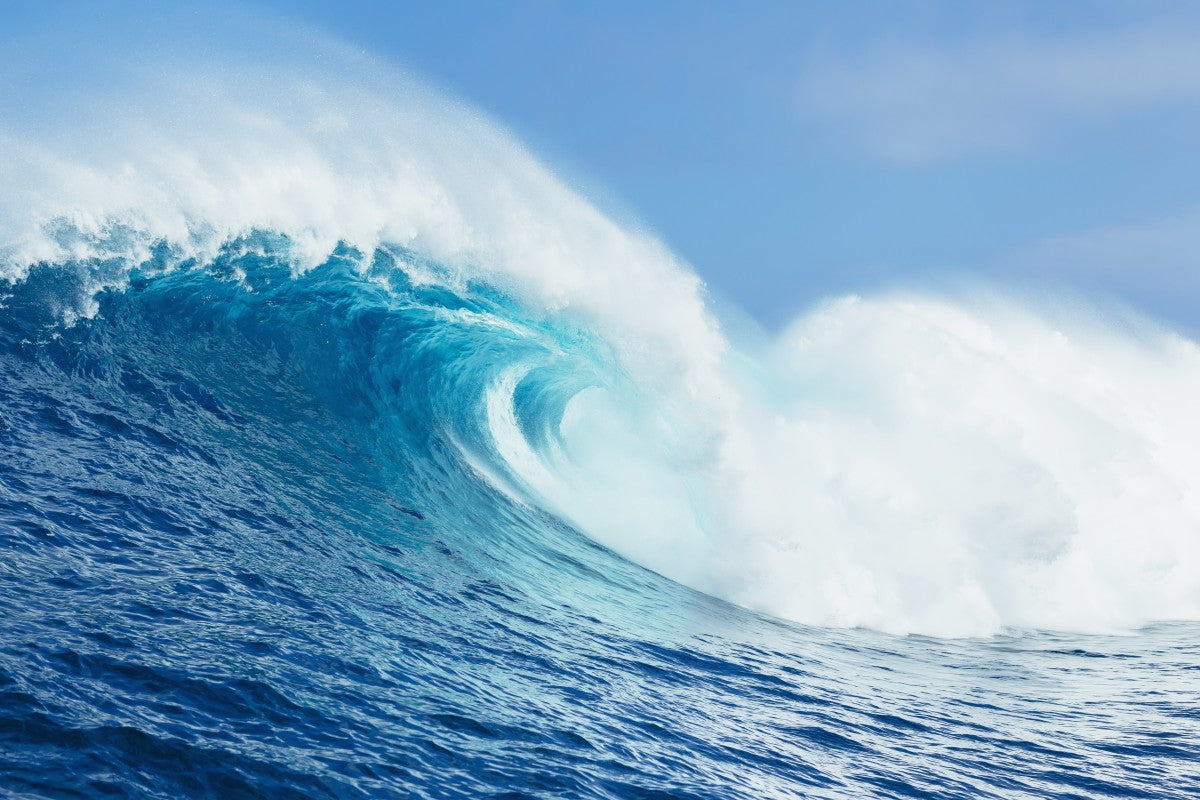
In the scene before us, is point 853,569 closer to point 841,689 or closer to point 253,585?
point 841,689

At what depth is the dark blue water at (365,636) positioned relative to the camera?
13.7 ft

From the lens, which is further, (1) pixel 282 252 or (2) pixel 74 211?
(1) pixel 282 252

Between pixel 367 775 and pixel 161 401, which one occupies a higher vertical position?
pixel 161 401

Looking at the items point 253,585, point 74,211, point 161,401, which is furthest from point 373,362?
point 253,585

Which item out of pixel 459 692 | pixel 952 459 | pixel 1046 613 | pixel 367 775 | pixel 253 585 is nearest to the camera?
pixel 367 775

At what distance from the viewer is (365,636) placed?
5.84 metres

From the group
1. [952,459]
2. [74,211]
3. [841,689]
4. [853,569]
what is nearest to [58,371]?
[74,211]

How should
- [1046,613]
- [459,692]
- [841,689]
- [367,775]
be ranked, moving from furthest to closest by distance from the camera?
1. [1046,613]
2. [841,689]
3. [459,692]
4. [367,775]

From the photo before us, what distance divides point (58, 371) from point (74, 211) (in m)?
4.39

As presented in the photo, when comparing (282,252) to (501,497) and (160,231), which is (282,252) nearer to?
(160,231)

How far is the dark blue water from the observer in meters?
4.17

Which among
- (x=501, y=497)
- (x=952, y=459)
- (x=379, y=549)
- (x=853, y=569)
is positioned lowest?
(x=379, y=549)

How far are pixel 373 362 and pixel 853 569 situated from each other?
8858 mm

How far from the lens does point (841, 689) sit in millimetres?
7719
